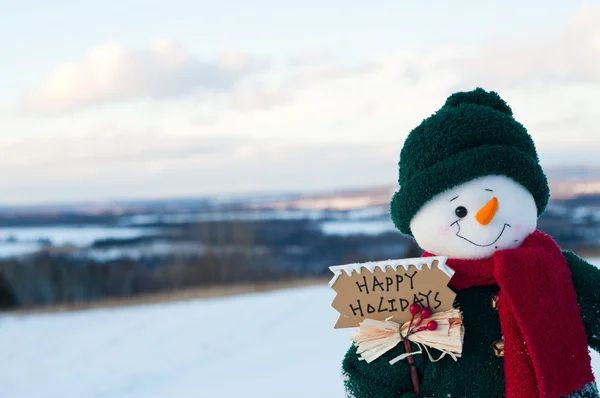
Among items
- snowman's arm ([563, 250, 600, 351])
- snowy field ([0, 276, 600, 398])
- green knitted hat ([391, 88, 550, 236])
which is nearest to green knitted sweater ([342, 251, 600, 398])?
snowman's arm ([563, 250, 600, 351])

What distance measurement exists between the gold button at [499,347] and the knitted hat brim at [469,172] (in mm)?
394

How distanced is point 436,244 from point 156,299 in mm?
5809

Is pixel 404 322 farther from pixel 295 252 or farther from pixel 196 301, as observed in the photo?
pixel 295 252

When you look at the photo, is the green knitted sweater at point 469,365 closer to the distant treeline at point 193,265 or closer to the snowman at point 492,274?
the snowman at point 492,274

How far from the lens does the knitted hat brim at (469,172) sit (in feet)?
5.44

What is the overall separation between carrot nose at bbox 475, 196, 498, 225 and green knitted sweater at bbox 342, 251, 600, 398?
8.5 inches

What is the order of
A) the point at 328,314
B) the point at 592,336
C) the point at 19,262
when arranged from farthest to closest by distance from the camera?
the point at 19,262 < the point at 328,314 < the point at 592,336

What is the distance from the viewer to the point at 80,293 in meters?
17.4

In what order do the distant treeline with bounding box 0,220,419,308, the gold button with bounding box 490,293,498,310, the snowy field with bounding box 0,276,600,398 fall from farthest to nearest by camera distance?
the distant treeline with bounding box 0,220,419,308
the snowy field with bounding box 0,276,600,398
the gold button with bounding box 490,293,498,310

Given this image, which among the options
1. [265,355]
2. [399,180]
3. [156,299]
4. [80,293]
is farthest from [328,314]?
[80,293]

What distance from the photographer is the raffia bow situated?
1.62 m

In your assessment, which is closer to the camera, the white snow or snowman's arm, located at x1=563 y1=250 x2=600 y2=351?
snowman's arm, located at x1=563 y1=250 x2=600 y2=351

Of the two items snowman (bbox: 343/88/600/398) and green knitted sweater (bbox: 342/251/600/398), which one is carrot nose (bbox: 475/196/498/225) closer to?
snowman (bbox: 343/88/600/398)

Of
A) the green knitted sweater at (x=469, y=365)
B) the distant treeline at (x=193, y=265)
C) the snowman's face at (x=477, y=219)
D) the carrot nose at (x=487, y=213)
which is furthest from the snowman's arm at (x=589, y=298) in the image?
the distant treeline at (x=193, y=265)
